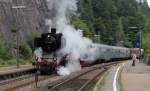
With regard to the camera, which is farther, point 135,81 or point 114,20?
point 114,20

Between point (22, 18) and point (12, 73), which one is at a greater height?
point (22, 18)

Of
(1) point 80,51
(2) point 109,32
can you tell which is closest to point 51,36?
(1) point 80,51

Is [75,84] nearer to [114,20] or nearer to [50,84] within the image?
[50,84]

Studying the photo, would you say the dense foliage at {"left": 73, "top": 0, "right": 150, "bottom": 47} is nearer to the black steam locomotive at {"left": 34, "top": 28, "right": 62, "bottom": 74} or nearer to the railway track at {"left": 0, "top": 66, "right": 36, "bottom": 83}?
the railway track at {"left": 0, "top": 66, "right": 36, "bottom": 83}

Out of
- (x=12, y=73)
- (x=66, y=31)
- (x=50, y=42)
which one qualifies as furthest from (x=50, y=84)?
(x=66, y=31)

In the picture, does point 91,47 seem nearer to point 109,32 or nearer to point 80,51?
point 80,51

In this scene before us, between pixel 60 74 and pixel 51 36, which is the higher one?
pixel 51 36

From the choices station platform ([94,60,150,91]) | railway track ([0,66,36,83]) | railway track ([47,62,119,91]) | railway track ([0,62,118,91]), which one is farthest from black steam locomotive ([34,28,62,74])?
station platform ([94,60,150,91])

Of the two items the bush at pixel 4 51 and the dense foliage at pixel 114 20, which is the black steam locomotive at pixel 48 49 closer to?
the bush at pixel 4 51

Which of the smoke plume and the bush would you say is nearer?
the smoke plume

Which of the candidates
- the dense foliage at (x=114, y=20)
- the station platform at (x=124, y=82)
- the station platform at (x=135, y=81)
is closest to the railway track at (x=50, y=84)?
the station platform at (x=124, y=82)

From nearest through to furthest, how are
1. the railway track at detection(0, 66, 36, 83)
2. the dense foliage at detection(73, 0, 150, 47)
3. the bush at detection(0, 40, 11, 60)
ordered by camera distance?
the railway track at detection(0, 66, 36, 83) → the bush at detection(0, 40, 11, 60) → the dense foliage at detection(73, 0, 150, 47)

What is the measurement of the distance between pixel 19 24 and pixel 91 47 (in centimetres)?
2143

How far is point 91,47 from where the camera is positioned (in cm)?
5050
